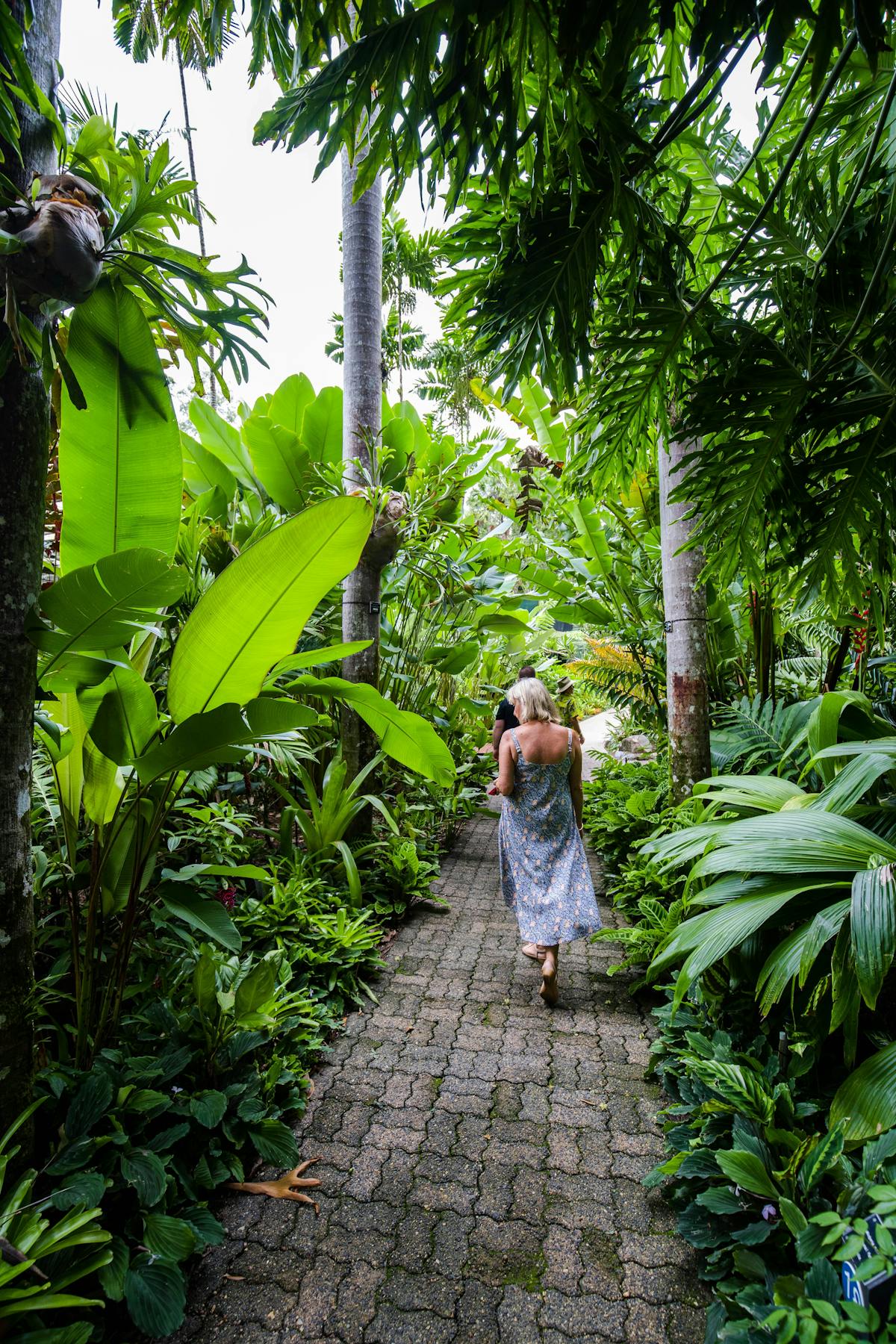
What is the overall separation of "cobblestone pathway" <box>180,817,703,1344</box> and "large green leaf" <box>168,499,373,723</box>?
4.37 feet

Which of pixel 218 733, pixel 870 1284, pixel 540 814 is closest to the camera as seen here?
pixel 870 1284

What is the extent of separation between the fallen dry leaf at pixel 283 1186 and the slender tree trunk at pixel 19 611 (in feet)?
1.92

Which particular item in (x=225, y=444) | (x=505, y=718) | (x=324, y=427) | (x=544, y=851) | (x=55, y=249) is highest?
(x=324, y=427)

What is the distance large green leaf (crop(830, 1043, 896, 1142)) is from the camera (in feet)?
4.46

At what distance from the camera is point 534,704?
316 cm

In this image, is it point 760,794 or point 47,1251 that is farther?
point 760,794

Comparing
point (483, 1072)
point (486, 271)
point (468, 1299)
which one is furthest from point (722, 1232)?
point (486, 271)

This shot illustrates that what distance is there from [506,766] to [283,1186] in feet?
6.02

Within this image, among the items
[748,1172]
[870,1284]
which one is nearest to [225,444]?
[748,1172]

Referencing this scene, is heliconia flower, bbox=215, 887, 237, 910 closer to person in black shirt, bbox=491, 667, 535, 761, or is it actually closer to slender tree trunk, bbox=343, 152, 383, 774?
slender tree trunk, bbox=343, 152, 383, 774

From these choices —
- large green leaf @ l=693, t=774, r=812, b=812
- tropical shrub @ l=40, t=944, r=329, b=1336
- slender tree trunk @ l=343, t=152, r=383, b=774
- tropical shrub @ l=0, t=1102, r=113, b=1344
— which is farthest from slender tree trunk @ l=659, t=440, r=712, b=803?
tropical shrub @ l=0, t=1102, r=113, b=1344

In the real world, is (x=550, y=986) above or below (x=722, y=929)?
below

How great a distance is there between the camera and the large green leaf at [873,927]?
139cm

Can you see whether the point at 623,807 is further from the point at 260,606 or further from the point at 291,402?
the point at 291,402
